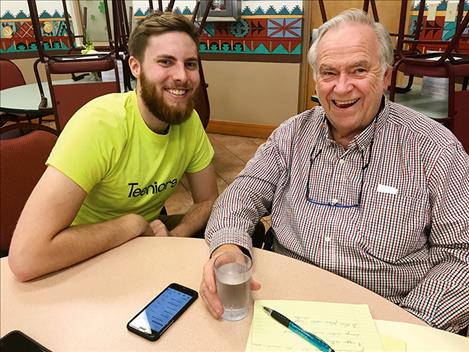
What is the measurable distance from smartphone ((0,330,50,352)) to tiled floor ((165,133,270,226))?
2.21m

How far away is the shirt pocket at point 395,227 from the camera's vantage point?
1.16 metres

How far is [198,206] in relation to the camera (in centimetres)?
154

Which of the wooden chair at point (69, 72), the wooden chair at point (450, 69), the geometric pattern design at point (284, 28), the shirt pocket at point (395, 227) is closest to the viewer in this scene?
the shirt pocket at point (395, 227)

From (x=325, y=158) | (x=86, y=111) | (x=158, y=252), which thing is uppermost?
(x=86, y=111)

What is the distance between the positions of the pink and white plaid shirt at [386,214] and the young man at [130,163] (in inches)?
10.9

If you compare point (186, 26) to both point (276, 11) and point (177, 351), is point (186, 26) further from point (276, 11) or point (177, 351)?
point (276, 11)

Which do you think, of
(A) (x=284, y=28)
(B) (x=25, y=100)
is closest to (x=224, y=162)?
(A) (x=284, y=28)

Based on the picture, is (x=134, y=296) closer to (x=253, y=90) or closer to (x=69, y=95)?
(x=69, y=95)

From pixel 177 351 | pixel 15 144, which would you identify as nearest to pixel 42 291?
pixel 177 351

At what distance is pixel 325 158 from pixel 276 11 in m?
3.05

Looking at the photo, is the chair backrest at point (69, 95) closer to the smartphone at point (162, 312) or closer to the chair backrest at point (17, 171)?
the chair backrest at point (17, 171)

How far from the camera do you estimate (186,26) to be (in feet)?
4.78

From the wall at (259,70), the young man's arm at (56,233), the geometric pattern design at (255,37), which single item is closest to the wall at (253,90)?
the wall at (259,70)

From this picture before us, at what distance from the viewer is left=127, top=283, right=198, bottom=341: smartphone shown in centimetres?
78
